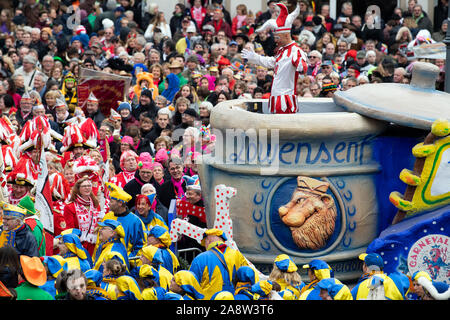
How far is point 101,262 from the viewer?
29.2 ft

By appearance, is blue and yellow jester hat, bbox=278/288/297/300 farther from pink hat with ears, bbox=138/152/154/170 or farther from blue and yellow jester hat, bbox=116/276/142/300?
pink hat with ears, bbox=138/152/154/170

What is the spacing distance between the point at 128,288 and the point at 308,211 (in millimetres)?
2302

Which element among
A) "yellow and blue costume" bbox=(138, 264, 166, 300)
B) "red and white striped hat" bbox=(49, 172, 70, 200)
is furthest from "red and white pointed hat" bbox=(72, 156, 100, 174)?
"yellow and blue costume" bbox=(138, 264, 166, 300)

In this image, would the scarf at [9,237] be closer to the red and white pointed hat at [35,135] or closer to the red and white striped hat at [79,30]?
the red and white pointed hat at [35,135]

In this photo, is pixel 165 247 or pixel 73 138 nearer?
pixel 165 247

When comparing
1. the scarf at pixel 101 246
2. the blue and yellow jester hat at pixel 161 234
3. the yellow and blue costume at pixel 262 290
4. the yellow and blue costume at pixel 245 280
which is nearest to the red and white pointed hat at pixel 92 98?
the scarf at pixel 101 246

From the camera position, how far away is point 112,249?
9125 mm

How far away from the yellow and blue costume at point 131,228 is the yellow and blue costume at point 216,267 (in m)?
1.45

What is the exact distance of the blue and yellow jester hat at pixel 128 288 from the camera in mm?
8023

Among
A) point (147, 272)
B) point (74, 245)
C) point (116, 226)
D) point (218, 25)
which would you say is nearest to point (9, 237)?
point (74, 245)

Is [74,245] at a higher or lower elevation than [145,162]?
lower

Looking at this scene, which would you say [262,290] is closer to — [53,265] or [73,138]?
[53,265]

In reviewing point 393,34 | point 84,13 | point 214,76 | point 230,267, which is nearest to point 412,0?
point 393,34

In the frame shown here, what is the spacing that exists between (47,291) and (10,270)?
393mm
